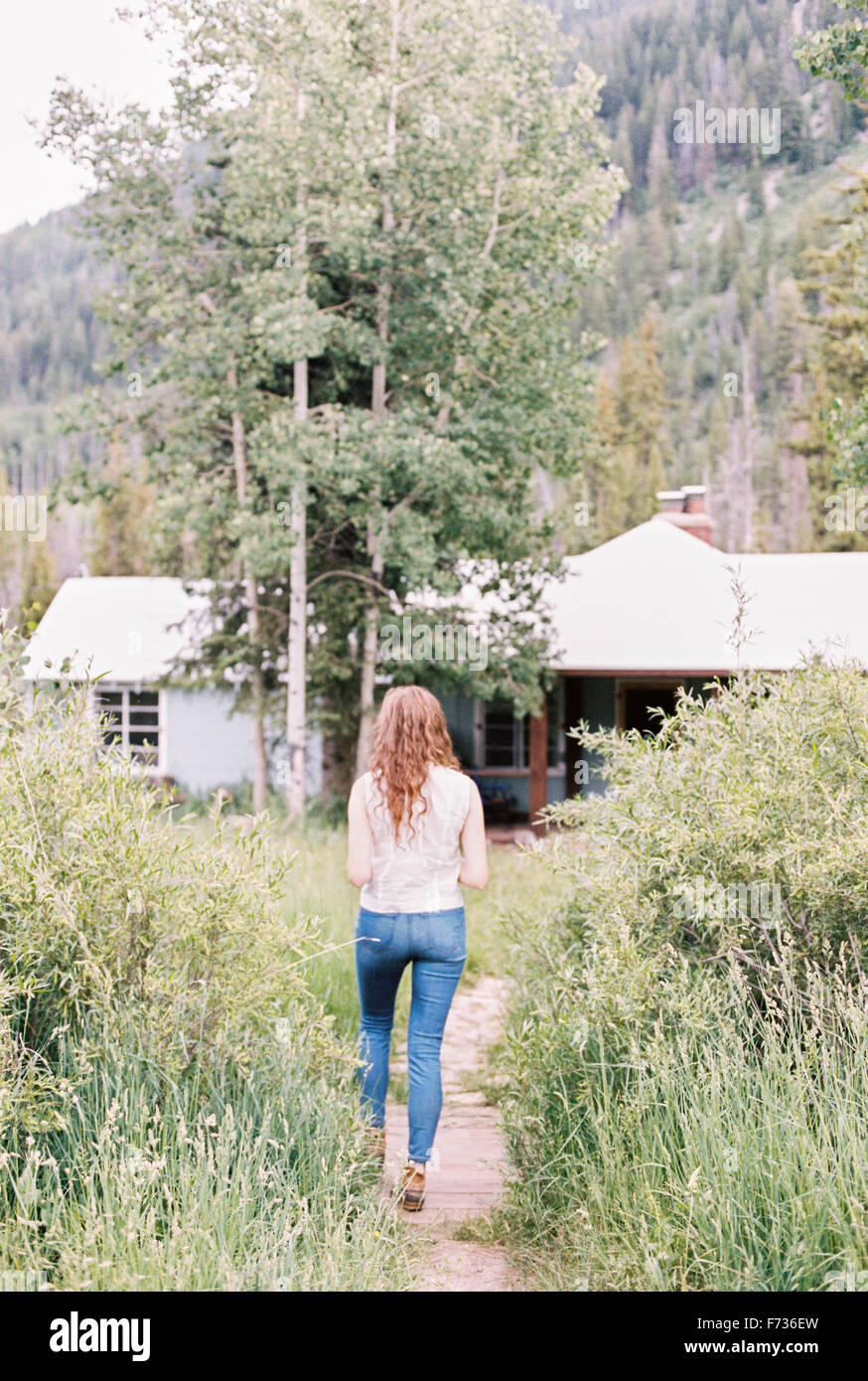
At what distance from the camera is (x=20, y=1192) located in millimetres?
3166

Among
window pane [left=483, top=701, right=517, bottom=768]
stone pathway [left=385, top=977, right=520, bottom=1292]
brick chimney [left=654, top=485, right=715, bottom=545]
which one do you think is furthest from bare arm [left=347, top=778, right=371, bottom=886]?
brick chimney [left=654, top=485, right=715, bottom=545]

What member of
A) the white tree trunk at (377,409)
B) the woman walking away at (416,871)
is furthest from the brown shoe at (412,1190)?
the white tree trunk at (377,409)

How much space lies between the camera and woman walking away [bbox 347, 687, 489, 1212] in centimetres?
408

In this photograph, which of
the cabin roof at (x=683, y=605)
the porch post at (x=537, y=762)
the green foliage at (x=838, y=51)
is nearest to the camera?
the green foliage at (x=838, y=51)

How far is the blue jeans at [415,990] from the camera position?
4.08 m

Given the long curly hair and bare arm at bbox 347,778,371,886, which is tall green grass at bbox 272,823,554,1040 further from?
the long curly hair

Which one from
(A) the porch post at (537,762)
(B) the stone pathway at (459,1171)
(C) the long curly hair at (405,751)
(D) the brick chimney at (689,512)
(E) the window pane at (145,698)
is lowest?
(B) the stone pathway at (459,1171)

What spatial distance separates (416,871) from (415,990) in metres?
0.47

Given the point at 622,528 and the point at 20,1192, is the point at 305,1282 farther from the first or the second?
the point at 622,528

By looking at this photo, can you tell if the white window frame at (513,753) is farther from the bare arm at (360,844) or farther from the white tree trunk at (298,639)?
the bare arm at (360,844)

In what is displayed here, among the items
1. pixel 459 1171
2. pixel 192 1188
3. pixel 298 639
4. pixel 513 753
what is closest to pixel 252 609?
pixel 298 639

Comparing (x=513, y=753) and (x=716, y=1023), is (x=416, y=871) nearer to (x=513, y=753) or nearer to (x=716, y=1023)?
(x=716, y=1023)

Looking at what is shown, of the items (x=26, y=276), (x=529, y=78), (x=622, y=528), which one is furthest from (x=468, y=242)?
(x=26, y=276)

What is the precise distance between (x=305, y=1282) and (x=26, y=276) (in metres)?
114
